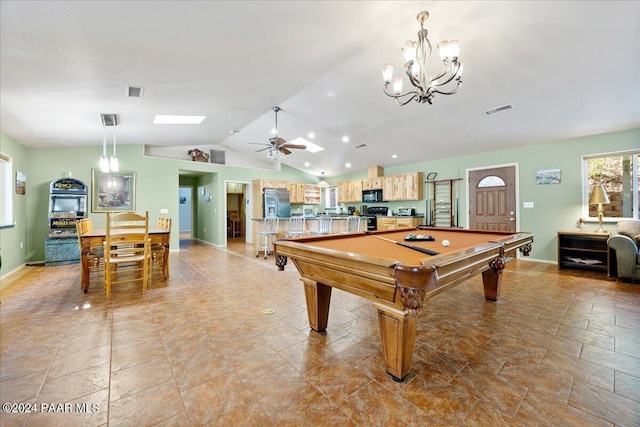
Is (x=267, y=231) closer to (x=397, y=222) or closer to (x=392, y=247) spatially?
(x=397, y=222)

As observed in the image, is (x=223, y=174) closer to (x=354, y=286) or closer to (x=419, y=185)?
(x=419, y=185)

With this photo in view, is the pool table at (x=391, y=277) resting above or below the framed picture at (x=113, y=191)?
below

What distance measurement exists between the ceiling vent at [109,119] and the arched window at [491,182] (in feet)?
24.2

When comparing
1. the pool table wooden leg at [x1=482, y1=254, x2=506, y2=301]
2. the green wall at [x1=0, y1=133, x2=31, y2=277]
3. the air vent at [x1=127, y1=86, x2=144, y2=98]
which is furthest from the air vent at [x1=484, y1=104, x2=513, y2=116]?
the green wall at [x1=0, y1=133, x2=31, y2=277]

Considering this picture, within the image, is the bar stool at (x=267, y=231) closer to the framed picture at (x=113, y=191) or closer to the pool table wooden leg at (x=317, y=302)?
the framed picture at (x=113, y=191)

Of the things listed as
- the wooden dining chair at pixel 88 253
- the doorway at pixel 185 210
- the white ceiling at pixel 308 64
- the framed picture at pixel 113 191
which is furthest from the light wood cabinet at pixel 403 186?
the doorway at pixel 185 210

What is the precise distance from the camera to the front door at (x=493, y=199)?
5680 mm

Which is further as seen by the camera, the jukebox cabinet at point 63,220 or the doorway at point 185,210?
the doorway at point 185,210

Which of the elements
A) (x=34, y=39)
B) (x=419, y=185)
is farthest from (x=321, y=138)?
(x=34, y=39)

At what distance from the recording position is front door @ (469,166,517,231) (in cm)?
568

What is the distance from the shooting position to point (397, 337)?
1645 mm

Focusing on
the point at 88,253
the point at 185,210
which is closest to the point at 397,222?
the point at 88,253

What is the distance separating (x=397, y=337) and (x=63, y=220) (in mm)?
6678

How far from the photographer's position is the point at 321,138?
21.8 ft
